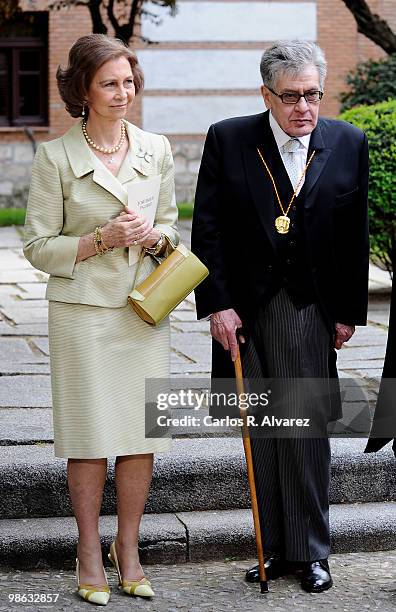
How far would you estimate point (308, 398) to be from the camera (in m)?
4.27

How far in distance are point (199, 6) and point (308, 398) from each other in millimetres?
17900

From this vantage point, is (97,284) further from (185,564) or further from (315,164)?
(185,564)

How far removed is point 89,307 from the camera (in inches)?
161

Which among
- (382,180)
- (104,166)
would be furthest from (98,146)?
(382,180)

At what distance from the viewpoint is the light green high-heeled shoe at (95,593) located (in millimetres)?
4102

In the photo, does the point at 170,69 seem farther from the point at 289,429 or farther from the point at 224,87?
the point at 289,429

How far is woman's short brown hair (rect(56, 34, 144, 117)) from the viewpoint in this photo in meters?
3.95

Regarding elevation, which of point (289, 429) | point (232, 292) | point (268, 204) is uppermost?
point (268, 204)

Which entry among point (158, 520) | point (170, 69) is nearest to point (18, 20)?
point (170, 69)

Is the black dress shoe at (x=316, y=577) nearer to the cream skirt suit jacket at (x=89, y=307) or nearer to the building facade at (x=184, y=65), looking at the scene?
the cream skirt suit jacket at (x=89, y=307)

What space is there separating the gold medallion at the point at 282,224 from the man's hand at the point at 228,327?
0.34m

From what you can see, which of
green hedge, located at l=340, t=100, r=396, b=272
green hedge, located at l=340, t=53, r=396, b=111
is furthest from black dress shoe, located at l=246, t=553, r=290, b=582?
green hedge, located at l=340, t=53, r=396, b=111

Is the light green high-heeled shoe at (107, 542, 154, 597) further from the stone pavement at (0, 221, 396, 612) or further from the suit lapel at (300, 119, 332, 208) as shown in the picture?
the suit lapel at (300, 119, 332, 208)

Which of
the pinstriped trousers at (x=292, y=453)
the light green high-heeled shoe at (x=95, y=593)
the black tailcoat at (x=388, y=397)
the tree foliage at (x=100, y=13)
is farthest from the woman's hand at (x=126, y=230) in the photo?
the tree foliage at (x=100, y=13)
